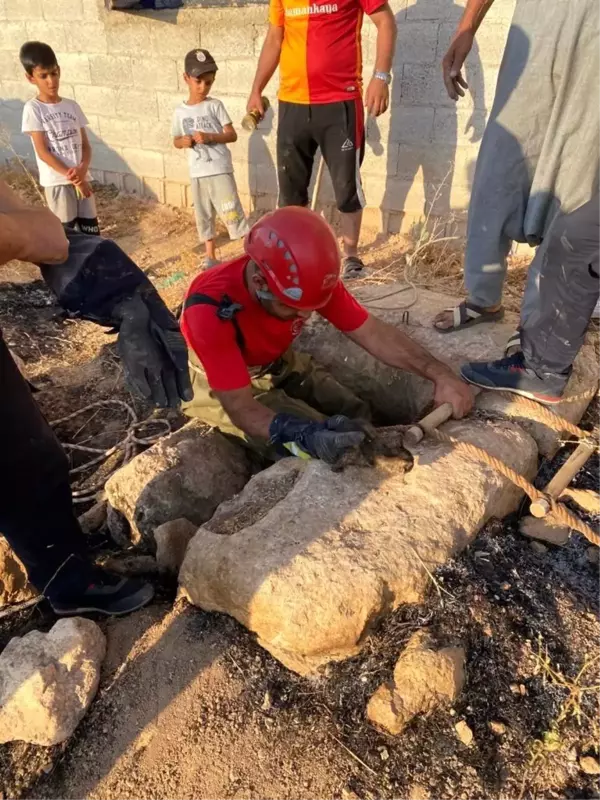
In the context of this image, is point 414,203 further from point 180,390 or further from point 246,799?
point 246,799

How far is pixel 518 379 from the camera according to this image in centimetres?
247

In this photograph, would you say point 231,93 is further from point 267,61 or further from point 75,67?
point 75,67

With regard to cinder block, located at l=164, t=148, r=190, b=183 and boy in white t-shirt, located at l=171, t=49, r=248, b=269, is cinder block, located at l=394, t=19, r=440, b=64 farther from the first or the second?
cinder block, located at l=164, t=148, r=190, b=183

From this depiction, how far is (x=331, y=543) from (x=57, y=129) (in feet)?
12.5

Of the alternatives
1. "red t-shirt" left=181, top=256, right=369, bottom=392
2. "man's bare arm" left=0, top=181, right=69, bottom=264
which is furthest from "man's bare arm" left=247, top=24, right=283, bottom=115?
"man's bare arm" left=0, top=181, right=69, bottom=264

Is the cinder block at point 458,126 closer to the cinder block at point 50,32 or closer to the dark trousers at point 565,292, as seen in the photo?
the dark trousers at point 565,292

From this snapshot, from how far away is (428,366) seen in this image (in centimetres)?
242

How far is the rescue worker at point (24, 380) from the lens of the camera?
1422 millimetres

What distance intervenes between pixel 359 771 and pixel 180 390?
1022 millimetres

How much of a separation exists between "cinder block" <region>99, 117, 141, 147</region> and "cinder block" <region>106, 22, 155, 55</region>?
601 mm

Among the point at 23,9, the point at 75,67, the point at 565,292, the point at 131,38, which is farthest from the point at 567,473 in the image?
the point at 23,9

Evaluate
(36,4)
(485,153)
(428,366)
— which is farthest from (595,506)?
(36,4)

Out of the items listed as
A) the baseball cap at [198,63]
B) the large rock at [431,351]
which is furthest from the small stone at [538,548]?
the baseball cap at [198,63]

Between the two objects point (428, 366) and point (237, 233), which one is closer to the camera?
point (428, 366)
